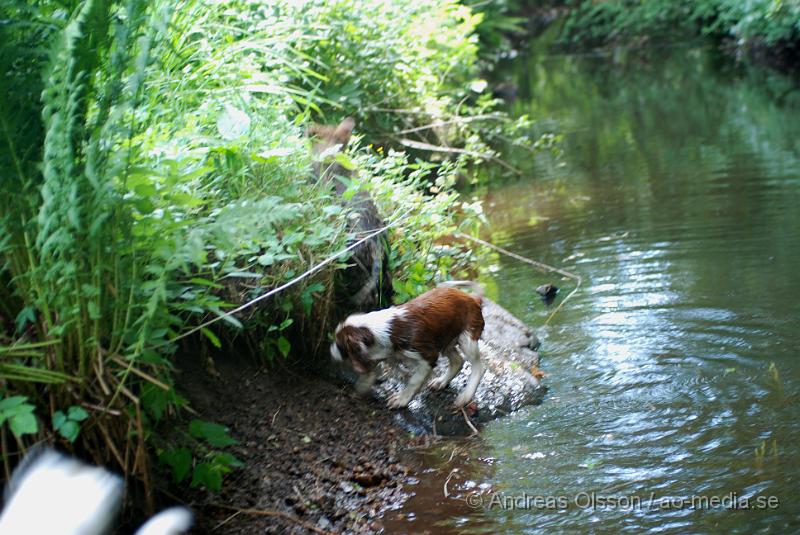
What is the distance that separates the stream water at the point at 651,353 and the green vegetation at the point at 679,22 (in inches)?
320

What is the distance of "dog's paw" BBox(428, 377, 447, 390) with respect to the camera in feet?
18.2

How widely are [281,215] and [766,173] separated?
28.3ft

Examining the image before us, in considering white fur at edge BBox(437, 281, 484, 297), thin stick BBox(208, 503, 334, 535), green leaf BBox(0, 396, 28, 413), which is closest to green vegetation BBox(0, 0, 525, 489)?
green leaf BBox(0, 396, 28, 413)

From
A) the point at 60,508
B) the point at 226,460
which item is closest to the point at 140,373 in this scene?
the point at 226,460

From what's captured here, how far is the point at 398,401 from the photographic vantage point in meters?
5.34

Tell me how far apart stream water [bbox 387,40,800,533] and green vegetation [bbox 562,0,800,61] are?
8.14 metres

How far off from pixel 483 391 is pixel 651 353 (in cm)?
121

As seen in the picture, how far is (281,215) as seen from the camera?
11.5ft

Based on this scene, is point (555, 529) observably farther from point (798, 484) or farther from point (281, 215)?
point (281, 215)

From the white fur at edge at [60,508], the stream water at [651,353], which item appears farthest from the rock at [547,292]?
the white fur at edge at [60,508]

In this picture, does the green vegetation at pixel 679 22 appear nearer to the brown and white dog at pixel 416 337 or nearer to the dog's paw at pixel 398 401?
the brown and white dog at pixel 416 337

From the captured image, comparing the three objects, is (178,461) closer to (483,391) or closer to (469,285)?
(483,391)

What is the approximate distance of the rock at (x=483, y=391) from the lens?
5.29 m

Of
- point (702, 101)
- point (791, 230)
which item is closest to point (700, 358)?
point (791, 230)
